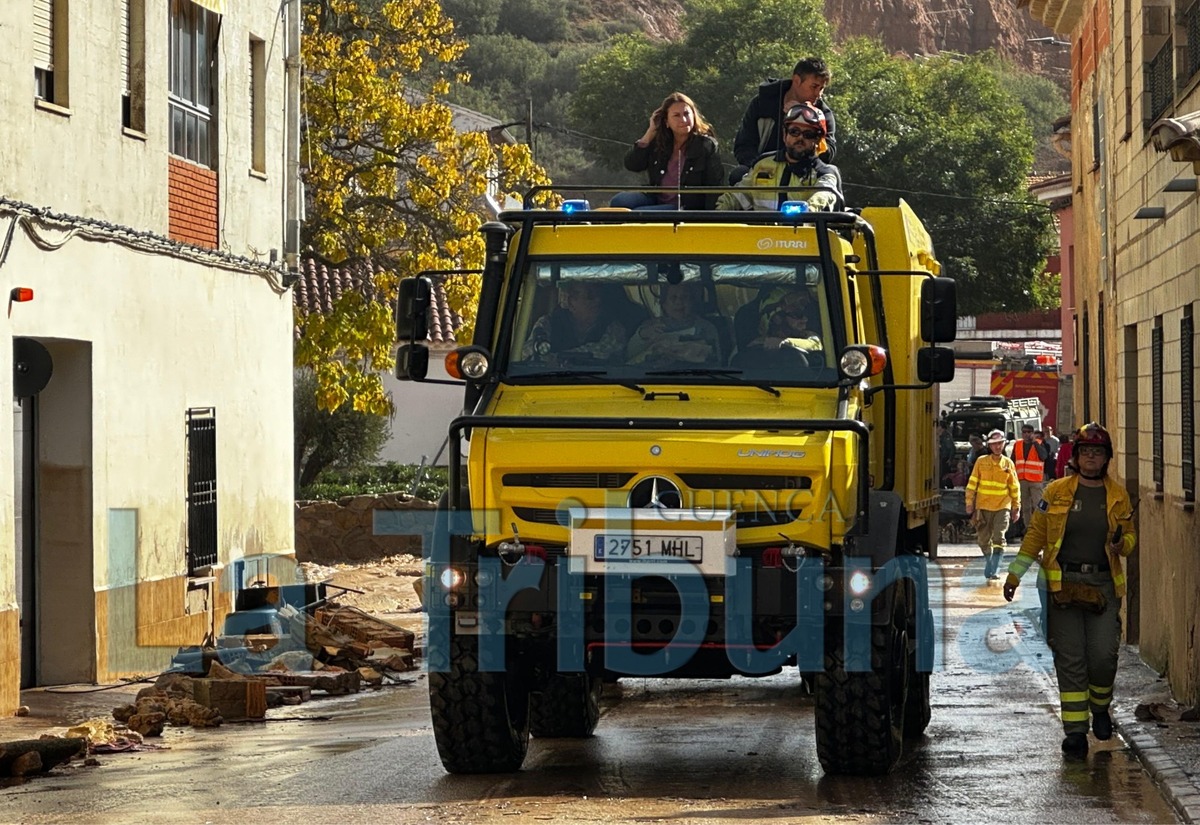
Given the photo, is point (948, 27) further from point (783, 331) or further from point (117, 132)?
point (783, 331)

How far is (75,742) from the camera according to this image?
420 inches

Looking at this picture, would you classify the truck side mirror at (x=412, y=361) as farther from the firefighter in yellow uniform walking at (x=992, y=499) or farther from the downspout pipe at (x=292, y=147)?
the firefighter in yellow uniform walking at (x=992, y=499)

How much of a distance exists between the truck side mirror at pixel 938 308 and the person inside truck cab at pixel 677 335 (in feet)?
3.39

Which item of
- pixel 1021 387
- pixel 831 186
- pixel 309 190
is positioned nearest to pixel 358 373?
pixel 309 190

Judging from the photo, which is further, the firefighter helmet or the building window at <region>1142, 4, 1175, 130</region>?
the building window at <region>1142, 4, 1175, 130</region>

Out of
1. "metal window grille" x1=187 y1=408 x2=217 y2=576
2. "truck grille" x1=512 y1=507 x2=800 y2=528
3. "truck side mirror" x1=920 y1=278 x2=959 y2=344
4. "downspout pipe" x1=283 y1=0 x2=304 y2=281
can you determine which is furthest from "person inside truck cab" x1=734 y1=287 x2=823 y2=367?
"downspout pipe" x1=283 y1=0 x2=304 y2=281

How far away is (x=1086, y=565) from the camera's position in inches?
437

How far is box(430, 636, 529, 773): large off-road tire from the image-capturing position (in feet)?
31.5

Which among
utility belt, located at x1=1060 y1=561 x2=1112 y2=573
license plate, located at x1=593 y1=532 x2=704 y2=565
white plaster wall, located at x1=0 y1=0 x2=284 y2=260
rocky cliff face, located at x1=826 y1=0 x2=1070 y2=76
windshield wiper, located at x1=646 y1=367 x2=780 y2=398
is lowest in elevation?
utility belt, located at x1=1060 y1=561 x2=1112 y2=573

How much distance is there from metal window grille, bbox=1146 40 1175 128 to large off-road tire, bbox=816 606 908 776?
6.64 metres

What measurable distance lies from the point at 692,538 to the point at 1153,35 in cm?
849

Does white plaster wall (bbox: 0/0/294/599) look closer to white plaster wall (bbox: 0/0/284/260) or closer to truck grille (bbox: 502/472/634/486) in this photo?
white plaster wall (bbox: 0/0/284/260)

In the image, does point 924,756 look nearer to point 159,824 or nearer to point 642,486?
point 642,486

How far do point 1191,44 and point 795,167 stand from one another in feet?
12.2
